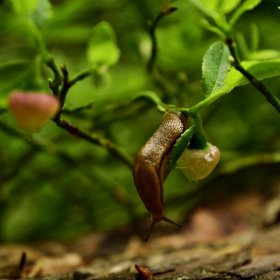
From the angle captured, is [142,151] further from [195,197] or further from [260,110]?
[260,110]

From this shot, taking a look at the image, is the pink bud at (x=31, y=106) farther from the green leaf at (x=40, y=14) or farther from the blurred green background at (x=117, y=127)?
the blurred green background at (x=117, y=127)

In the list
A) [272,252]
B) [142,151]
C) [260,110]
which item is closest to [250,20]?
[260,110]

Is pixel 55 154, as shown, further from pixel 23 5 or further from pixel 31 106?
pixel 31 106

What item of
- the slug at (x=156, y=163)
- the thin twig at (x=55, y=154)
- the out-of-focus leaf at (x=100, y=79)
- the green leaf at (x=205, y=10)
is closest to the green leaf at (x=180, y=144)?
the slug at (x=156, y=163)

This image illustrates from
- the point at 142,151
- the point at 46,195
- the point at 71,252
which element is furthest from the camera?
the point at 46,195

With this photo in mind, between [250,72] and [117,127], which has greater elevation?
[250,72]

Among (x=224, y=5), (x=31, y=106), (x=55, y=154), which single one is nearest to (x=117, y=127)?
(x=55, y=154)
